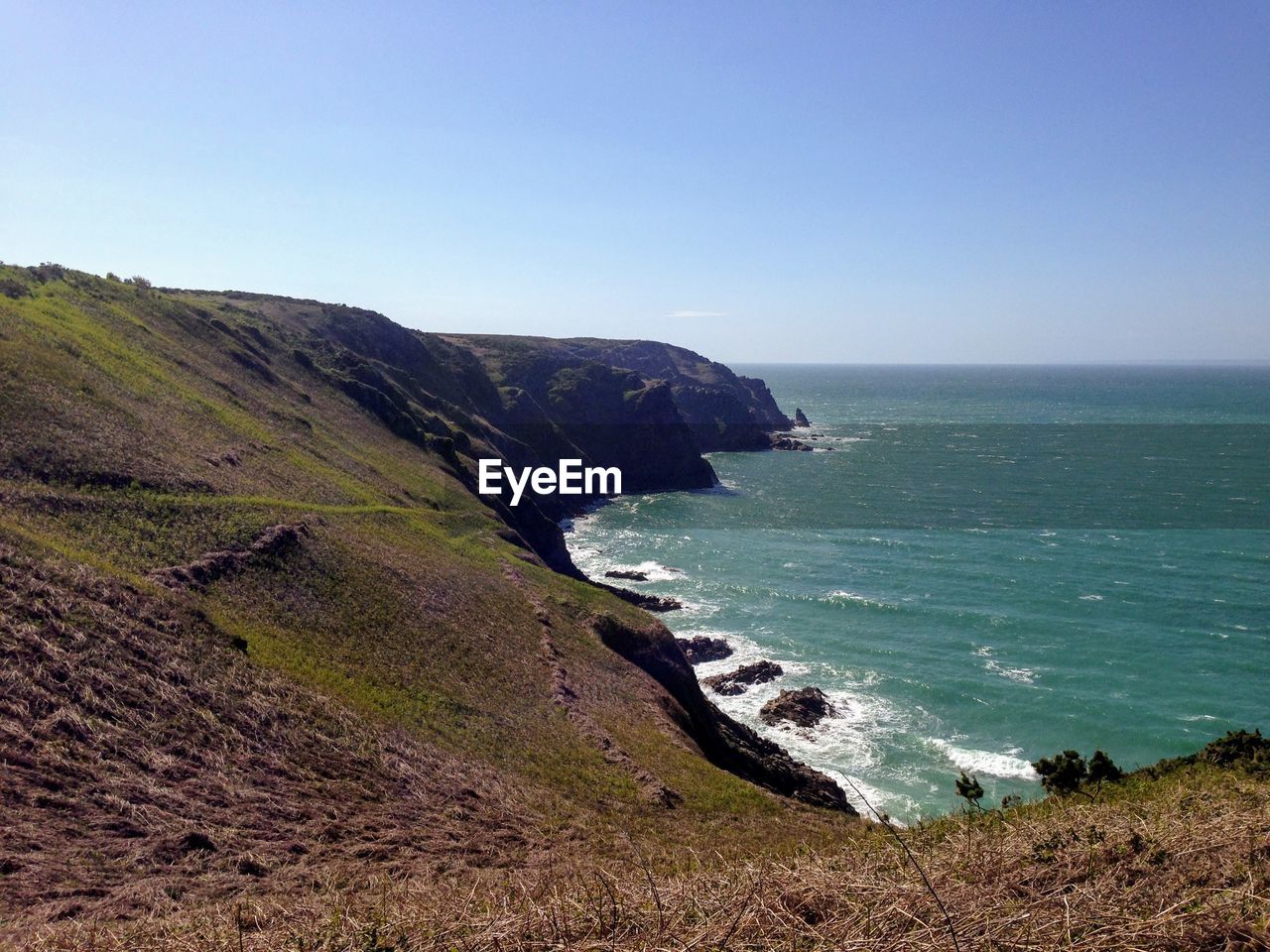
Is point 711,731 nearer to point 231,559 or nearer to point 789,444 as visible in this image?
point 231,559

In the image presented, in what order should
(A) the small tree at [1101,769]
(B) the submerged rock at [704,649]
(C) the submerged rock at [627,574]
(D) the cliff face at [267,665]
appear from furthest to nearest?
(C) the submerged rock at [627,574]
(B) the submerged rock at [704,649]
(A) the small tree at [1101,769]
(D) the cliff face at [267,665]

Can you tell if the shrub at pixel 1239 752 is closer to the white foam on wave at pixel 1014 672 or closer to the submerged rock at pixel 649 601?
the white foam on wave at pixel 1014 672

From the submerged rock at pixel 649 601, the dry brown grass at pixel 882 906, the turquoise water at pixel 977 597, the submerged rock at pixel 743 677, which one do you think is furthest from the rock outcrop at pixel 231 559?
the submerged rock at pixel 649 601

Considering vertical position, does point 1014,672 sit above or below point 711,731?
below

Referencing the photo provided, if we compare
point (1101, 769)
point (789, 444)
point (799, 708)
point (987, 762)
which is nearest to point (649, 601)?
point (799, 708)

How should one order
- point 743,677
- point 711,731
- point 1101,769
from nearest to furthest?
point 1101,769 → point 711,731 → point 743,677

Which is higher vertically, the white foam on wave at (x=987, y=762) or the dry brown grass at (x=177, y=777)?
the dry brown grass at (x=177, y=777)

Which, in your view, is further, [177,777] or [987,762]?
[987,762]
